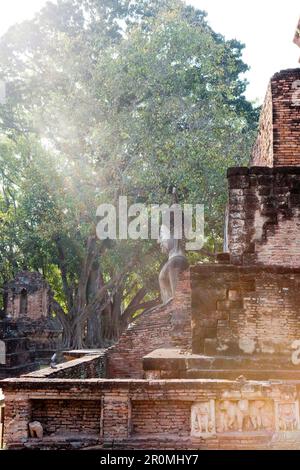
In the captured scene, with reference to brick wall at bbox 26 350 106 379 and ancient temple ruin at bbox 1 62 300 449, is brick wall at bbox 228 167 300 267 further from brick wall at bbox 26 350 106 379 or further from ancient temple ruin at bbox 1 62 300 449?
brick wall at bbox 26 350 106 379

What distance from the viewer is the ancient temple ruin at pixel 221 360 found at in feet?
18.1

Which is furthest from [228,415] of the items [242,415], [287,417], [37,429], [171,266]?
[171,266]

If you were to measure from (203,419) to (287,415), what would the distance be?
0.86 m

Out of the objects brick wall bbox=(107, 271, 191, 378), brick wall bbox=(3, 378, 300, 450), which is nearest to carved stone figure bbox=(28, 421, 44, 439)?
brick wall bbox=(3, 378, 300, 450)

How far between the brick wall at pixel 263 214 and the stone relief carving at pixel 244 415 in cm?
265

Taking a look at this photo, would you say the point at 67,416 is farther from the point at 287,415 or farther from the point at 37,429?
the point at 287,415

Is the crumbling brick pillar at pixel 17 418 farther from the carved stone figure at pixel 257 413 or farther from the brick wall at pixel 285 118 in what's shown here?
the brick wall at pixel 285 118

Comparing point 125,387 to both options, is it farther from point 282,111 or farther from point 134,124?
point 134,124

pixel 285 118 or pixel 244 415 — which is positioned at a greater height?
pixel 285 118

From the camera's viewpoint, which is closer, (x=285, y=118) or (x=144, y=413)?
(x=144, y=413)

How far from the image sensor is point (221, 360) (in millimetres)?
7219

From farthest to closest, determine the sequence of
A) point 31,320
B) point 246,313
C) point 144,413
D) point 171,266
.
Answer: point 31,320, point 171,266, point 246,313, point 144,413
